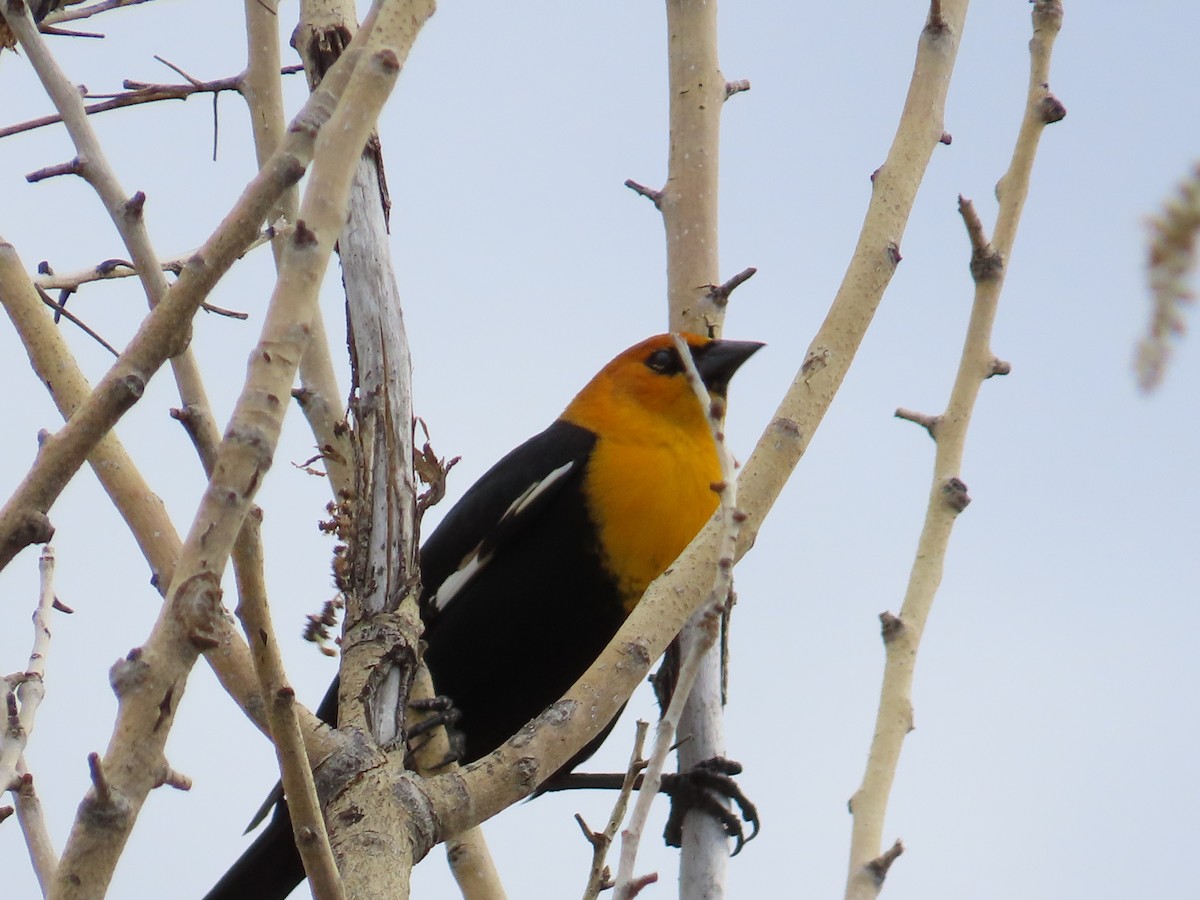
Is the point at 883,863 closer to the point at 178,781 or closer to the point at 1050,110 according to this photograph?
the point at 178,781

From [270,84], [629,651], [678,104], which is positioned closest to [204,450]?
[629,651]

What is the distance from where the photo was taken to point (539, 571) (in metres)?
3.88

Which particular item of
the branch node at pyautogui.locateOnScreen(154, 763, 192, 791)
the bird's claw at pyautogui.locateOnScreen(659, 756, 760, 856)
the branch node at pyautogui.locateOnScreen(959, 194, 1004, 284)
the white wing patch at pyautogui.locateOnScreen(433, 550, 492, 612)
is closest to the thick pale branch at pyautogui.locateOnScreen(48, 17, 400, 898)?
the branch node at pyautogui.locateOnScreen(154, 763, 192, 791)

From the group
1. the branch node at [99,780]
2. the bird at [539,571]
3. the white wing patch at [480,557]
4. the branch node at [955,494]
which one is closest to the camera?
the branch node at [99,780]

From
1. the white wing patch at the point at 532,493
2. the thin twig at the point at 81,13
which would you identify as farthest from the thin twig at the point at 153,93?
the white wing patch at the point at 532,493

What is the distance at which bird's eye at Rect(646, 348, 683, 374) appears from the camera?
448cm

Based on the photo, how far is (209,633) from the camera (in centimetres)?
120

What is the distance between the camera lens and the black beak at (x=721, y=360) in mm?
4121

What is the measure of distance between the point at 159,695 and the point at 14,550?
8.3 inches

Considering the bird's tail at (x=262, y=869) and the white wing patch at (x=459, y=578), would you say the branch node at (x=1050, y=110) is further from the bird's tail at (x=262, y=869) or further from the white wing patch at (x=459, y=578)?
the bird's tail at (x=262, y=869)

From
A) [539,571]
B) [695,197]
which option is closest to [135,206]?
[695,197]

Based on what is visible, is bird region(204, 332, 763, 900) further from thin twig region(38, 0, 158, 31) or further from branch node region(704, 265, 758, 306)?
thin twig region(38, 0, 158, 31)

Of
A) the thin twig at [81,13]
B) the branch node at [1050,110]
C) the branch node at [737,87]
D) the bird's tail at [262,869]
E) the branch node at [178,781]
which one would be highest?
the branch node at [737,87]

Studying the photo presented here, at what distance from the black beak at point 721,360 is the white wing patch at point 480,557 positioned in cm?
55
